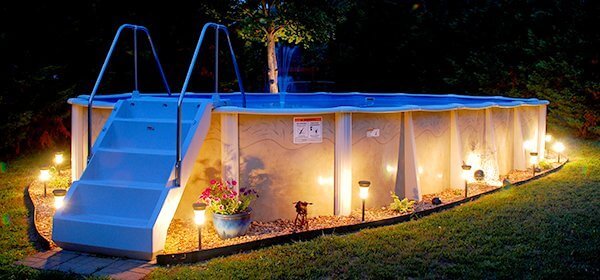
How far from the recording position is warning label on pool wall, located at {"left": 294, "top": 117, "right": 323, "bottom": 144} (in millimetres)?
6770

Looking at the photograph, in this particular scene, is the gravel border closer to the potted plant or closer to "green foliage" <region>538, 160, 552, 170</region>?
the potted plant

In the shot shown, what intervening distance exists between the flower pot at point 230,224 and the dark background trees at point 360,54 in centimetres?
821

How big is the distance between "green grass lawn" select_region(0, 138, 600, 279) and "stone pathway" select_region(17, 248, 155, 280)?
0.16m

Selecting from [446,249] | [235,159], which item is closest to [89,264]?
[235,159]

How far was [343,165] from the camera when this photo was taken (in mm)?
6926

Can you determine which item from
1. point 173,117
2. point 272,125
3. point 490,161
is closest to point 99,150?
point 173,117

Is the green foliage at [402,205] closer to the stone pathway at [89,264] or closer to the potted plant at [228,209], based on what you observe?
the potted plant at [228,209]

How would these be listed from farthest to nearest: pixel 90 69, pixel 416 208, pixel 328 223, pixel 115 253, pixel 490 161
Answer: pixel 90 69, pixel 490 161, pixel 416 208, pixel 328 223, pixel 115 253

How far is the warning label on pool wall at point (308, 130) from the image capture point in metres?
6.77

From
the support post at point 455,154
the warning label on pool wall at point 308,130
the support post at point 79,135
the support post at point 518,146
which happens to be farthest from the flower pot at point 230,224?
the support post at point 518,146

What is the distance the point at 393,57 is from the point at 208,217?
16.9m

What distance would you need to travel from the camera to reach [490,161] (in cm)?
926

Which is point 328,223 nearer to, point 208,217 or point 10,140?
point 208,217

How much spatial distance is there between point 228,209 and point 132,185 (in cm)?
105
